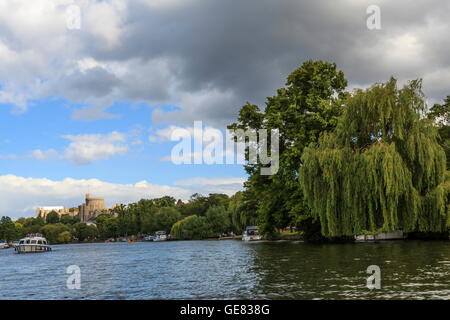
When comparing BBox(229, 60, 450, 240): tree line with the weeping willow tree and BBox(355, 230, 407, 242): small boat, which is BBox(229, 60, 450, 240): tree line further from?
BBox(355, 230, 407, 242): small boat

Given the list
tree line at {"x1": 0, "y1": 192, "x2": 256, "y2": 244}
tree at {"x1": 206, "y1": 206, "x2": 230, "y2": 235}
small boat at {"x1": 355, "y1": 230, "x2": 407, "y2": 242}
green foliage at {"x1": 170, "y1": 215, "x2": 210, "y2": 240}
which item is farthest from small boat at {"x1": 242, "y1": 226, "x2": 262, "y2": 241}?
small boat at {"x1": 355, "y1": 230, "x2": 407, "y2": 242}

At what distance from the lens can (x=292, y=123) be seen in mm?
42312

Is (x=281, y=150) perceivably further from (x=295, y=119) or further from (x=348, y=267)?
(x=348, y=267)

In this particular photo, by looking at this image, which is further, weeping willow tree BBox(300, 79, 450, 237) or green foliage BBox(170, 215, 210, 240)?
green foliage BBox(170, 215, 210, 240)

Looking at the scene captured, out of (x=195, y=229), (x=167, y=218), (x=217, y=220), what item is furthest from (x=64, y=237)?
(x=217, y=220)

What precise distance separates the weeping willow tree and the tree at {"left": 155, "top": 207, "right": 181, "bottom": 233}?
119388 mm

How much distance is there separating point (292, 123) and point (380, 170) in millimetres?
14331

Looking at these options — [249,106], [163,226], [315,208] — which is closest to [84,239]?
[163,226]

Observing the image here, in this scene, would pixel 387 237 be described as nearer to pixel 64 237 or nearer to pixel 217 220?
pixel 217 220

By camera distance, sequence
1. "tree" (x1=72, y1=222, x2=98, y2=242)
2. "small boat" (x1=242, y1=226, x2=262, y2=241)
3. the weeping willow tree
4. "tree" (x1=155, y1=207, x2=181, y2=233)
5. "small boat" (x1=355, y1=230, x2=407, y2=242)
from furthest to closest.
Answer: "tree" (x1=72, y1=222, x2=98, y2=242)
"tree" (x1=155, y1=207, x2=181, y2=233)
"small boat" (x1=242, y1=226, x2=262, y2=241)
"small boat" (x1=355, y1=230, x2=407, y2=242)
the weeping willow tree

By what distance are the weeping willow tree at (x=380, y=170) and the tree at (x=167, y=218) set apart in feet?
392

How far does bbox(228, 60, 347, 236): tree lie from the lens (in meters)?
40.4
